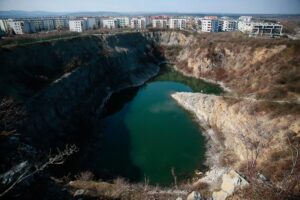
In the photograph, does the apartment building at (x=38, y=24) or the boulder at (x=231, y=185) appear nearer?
the boulder at (x=231, y=185)

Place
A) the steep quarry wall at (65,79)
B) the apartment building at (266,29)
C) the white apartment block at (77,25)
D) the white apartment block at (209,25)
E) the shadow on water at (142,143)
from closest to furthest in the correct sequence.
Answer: the shadow on water at (142,143) < the steep quarry wall at (65,79) < the apartment building at (266,29) < the white apartment block at (77,25) < the white apartment block at (209,25)

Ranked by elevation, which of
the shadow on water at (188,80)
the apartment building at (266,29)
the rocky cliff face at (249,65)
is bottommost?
the shadow on water at (188,80)

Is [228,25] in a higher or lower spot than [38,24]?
lower

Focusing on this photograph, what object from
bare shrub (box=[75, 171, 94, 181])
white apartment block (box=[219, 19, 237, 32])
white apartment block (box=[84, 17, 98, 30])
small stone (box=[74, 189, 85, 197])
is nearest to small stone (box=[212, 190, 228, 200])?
small stone (box=[74, 189, 85, 197])

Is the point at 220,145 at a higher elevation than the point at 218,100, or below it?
below

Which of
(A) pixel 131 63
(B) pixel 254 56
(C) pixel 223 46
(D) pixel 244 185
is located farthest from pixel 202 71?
(D) pixel 244 185

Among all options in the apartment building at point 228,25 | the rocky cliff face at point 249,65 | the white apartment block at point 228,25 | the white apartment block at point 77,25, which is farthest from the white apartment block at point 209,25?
the white apartment block at point 77,25

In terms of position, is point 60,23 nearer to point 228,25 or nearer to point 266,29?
point 228,25

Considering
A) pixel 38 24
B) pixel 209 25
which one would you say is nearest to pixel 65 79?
pixel 38 24

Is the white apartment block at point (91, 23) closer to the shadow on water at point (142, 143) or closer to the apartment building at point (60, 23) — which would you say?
the apartment building at point (60, 23)

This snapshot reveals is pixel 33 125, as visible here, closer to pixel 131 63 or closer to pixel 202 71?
pixel 131 63

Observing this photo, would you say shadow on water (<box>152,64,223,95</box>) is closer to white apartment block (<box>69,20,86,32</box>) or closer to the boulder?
the boulder
